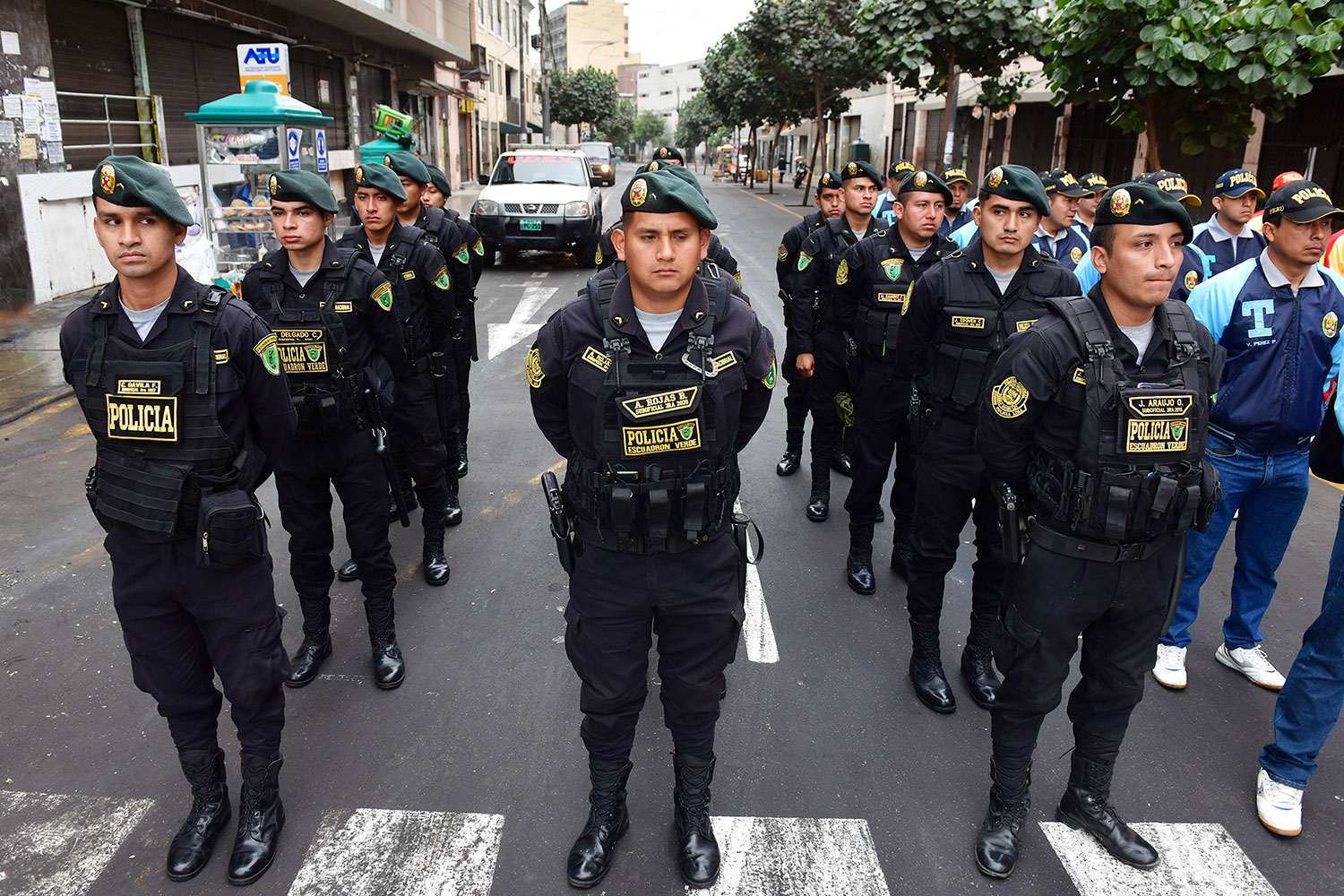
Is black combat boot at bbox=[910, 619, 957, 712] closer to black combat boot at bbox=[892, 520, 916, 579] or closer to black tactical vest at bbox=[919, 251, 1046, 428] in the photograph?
black tactical vest at bbox=[919, 251, 1046, 428]

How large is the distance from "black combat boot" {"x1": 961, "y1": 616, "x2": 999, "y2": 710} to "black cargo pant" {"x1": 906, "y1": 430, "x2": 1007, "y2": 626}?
0.16 ft

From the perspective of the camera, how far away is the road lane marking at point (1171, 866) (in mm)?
2986

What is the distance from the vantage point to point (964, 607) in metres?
4.94

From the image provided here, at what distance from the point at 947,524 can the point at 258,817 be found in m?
2.86

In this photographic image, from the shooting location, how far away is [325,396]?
3.85 meters

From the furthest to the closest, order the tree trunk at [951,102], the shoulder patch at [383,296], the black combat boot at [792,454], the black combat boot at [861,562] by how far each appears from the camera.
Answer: the tree trunk at [951,102]
the black combat boot at [792,454]
the black combat boot at [861,562]
the shoulder patch at [383,296]

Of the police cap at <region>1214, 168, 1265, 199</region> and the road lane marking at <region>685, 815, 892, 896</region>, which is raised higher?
the police cap at <region>1214, 168, 1265, 199</region>

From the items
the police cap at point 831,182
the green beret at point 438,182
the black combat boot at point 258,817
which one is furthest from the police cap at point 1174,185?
the green beret at point 438,182

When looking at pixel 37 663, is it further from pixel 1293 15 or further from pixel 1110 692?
pixel 1293 15

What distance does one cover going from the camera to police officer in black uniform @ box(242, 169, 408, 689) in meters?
3.87

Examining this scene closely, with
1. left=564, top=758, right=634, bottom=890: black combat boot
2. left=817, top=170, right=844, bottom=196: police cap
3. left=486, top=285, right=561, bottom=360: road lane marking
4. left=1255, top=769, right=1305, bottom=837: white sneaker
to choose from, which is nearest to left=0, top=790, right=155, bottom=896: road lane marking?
left=564, top=758, right=634, bottom=890: black combat boot

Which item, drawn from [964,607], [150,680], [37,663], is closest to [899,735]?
[964,607]

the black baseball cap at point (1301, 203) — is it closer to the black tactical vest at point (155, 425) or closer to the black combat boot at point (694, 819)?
the black combat boot at point (694, 819)

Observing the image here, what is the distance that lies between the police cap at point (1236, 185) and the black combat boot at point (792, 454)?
3120mm
